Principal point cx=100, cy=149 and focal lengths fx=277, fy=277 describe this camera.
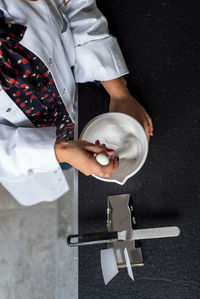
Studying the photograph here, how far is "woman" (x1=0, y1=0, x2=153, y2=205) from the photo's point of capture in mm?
577

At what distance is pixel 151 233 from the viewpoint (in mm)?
585

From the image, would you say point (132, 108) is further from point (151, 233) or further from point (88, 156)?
point (151, 233)

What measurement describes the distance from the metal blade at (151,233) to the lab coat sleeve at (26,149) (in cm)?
23

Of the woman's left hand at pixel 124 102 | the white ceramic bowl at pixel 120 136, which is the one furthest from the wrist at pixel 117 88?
the white ceramic bowl at pixel 120 136

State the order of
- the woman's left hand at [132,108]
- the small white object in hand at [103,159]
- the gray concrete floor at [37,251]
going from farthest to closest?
the gray concrete floor at [37,251], the woman's left hand at [132,108], the small white object in hand at [103,159]

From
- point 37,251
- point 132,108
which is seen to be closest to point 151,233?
point 132,108

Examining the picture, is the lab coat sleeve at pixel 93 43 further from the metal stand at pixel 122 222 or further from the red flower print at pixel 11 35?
the metal stand at pixel 122 222

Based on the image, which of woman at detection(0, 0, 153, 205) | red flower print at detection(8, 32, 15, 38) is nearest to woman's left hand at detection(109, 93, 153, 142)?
woman at detection(0, 0, 153, 205)

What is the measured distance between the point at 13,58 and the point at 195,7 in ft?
1.70

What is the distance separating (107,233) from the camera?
61 cm

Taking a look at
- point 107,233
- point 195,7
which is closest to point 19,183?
point 107,233

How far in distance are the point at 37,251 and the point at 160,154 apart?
1005mm

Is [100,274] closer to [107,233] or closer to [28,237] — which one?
[107,233]

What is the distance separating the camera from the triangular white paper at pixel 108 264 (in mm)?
596
